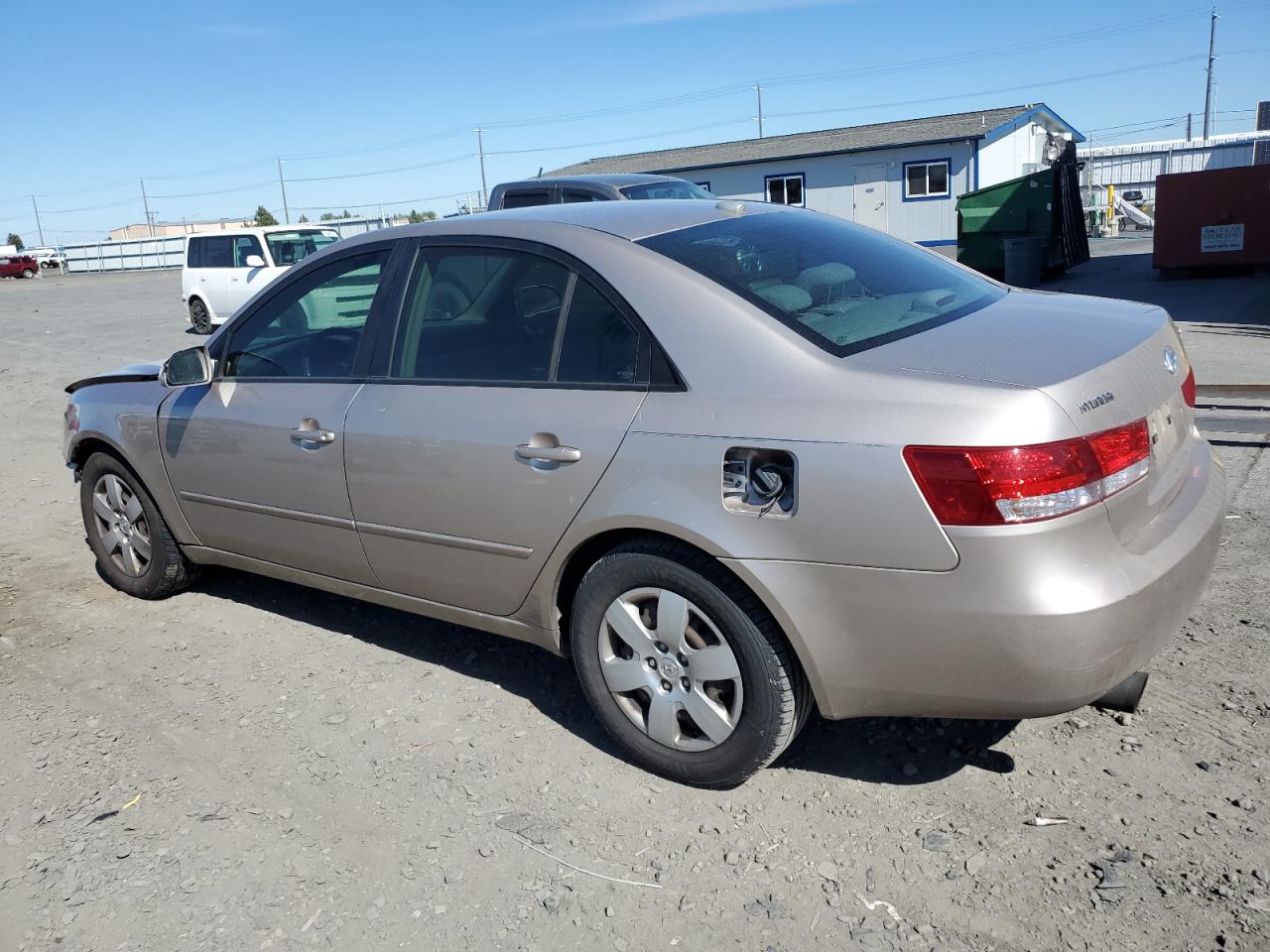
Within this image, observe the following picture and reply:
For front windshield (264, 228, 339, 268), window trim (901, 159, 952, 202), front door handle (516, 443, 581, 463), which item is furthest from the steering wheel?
window trim (901, 159, 952, 202)

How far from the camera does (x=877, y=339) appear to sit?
9.83 feet

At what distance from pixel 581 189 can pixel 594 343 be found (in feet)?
30.3

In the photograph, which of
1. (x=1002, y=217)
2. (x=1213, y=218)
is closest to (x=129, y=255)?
(x=1002, y=217)

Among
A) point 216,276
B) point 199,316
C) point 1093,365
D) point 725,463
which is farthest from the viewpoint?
point 199,316

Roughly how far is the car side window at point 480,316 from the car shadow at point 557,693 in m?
1.19

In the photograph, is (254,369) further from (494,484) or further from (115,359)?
(115,359)

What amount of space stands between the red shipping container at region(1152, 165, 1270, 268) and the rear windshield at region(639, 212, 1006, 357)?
15829 mm

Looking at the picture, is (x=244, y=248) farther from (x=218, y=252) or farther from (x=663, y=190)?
(x=663, y=190)

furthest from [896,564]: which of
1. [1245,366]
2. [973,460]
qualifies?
[1245,366]

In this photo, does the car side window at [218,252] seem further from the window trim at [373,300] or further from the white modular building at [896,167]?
the white modular building at [896,167]

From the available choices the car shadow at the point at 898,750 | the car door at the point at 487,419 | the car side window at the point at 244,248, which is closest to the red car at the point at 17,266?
the car side window at the point at 244,248

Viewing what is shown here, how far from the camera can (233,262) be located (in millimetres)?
18016

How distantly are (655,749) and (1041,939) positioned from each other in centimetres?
119

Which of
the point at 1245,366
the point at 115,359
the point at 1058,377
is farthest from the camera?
the point at 115,359
